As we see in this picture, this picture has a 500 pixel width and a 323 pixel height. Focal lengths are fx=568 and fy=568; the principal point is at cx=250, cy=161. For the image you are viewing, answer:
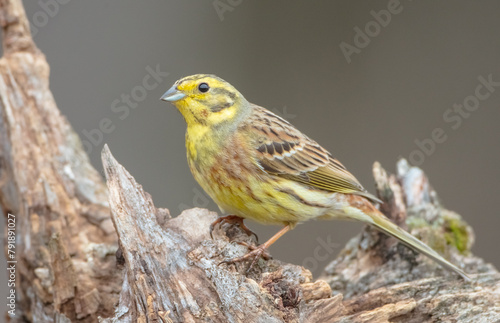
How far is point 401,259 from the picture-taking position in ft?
16.9

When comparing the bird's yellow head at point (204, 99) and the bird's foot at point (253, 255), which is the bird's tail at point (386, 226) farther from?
the bird's yellow head at point (204, 99)

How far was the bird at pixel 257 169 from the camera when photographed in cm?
445

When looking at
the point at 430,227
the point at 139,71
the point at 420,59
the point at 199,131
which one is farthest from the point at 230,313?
the point at 420,59

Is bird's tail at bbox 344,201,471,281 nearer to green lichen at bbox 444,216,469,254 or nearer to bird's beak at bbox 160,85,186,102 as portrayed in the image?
green lichen at bbox 444,216,469,254

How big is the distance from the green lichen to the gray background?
7.88 feet

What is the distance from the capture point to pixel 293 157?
4.86 metres

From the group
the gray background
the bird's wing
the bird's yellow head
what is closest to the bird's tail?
the bird's wing

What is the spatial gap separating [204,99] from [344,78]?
4.33 meters
